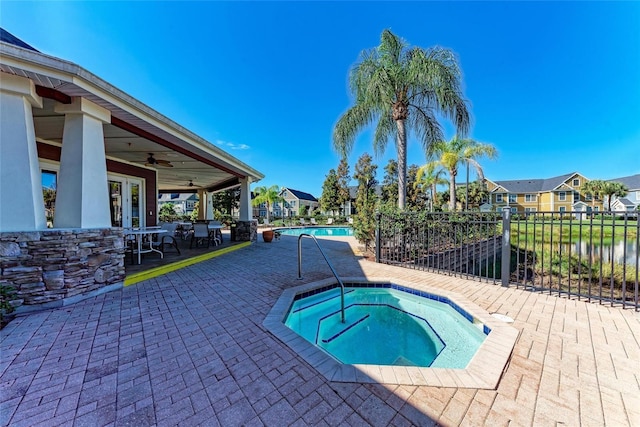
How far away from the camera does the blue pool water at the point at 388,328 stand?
3074 millimetres

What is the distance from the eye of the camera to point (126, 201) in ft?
30.3

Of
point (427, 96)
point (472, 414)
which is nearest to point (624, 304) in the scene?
point (472, 414)

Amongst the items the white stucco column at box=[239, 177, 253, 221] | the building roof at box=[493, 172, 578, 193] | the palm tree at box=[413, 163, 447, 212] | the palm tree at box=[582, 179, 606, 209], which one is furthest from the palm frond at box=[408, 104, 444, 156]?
the building roof at box=[493, 172, 578, 193]

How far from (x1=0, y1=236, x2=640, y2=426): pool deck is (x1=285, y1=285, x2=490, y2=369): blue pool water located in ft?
1.89

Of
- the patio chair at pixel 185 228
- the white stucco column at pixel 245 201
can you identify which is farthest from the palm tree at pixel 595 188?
the patio chair at pixel 185 228

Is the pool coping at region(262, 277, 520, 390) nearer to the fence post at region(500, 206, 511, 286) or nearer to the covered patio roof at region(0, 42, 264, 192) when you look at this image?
the fence post at region(500, 206, 511, 286)

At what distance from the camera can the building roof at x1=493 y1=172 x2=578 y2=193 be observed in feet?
122

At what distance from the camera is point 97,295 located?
13.9 feet

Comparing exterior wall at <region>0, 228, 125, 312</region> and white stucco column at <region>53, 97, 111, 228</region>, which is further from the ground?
white stucco column at <region>53, 97, 111, 228</region>

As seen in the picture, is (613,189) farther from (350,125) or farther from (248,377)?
(248,377)

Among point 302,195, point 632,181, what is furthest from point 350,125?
point 632,181

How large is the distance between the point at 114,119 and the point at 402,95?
26.5 feet

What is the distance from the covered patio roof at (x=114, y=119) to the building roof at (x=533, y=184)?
4686cm

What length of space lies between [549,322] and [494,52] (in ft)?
41.4
